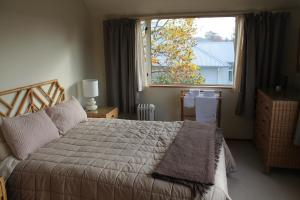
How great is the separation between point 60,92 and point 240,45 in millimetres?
2664

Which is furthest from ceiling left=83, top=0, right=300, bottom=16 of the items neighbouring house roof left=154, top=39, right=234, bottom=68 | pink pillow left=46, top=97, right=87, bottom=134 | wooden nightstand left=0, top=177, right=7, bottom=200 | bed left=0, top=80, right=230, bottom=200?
wooden nightstand left=0, top=177, right=7, bottom=200

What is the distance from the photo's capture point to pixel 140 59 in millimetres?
4250

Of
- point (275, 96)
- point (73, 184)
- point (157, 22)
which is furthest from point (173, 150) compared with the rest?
point (157, 22)

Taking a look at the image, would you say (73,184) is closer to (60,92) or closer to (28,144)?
(28,144)

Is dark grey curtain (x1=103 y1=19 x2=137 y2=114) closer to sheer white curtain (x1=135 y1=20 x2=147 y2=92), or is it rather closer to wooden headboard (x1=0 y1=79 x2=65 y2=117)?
sheer white curtain (x1=135 y1=20 x2=147 y2=92)

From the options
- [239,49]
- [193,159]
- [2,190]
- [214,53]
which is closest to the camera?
[2,190]

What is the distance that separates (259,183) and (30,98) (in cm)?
274

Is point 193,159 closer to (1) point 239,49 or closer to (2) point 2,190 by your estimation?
(2) point 2,190

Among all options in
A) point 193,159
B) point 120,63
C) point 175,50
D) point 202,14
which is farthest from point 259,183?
point 120,63

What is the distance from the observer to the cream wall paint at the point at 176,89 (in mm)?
3709

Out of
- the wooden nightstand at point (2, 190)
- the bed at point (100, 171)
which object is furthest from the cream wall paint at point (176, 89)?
the wooden nightstand at point (2, 190)

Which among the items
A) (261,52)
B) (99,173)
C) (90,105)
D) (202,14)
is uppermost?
(202,14)

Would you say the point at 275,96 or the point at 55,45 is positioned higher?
the point at 55,45

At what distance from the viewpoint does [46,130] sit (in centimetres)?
262
